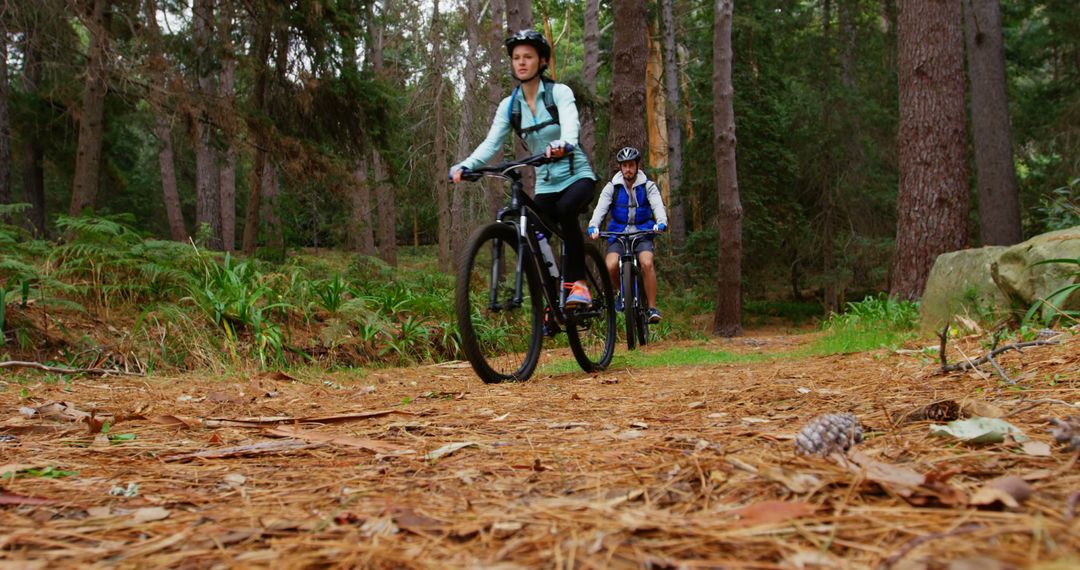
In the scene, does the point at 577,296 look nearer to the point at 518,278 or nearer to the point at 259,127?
the point at 518,278

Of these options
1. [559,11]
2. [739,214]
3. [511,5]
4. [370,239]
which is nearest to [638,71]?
[511,5]

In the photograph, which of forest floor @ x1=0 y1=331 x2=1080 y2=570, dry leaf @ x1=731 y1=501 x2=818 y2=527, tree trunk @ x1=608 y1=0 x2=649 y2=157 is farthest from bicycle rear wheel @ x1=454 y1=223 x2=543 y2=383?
tree trunk @ x1=608 y1=0 x2=649 y2=157

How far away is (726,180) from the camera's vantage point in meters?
12.0

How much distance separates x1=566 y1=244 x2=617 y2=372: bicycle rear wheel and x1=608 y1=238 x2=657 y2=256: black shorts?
1237mm

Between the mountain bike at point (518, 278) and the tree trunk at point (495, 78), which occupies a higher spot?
the tree trunk at point (495, 78)

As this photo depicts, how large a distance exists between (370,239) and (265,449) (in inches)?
821

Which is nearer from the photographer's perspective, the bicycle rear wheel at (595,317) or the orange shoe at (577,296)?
the orange shoe at (577,296)

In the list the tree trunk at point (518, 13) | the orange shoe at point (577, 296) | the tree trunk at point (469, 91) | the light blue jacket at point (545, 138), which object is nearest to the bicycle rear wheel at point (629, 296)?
the orange shoe at point (577, 296)

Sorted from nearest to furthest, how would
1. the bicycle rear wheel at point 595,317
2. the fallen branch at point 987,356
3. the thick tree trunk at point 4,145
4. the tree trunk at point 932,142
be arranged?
the fallen branch at point 987,356
the bicycle rear wheel at point 595,317
the tree trunk at point 932,142
the thick tree trunk at point 4,145

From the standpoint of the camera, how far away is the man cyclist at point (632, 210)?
7.57 meters

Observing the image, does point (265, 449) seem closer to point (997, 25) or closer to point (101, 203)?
point (997, 25)

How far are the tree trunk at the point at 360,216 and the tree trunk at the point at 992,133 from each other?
38.0 ft

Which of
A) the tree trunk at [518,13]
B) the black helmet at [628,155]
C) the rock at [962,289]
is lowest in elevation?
the rock at [962,289]

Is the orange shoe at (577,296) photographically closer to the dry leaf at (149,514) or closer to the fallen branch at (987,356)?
the fallen branch at (987,356)
